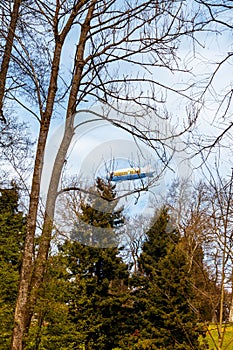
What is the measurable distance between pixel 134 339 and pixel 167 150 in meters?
8.82

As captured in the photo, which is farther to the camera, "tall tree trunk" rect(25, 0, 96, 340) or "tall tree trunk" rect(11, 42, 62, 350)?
"tall tree trunk" rect(25, 0, 96, 340)

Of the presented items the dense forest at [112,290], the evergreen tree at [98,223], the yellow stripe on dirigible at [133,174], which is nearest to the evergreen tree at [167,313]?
the dense forest at [112,290]

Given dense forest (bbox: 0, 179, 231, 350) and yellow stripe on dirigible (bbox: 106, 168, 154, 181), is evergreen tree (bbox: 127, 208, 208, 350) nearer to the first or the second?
dense forest (bbox: 0, 179, 231, 350)

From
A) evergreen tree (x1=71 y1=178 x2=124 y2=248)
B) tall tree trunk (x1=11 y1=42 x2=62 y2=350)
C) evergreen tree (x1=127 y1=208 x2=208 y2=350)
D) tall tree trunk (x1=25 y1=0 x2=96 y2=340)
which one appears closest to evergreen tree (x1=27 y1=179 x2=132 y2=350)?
evergreen tree (x1=71 y1=178 x2=124 y2=248)

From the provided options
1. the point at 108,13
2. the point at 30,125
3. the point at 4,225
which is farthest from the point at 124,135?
the point at 30,125

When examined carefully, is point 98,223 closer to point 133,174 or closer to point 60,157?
point 133,174

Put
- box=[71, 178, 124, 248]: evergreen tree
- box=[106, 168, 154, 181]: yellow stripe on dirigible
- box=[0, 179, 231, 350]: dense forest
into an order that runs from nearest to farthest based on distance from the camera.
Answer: box=[106, 168, 154, 181]: yellow stripe on dirigible < box=[0, 179, 231, 350]: dense forest < box=[71, 178, 124, 248]: evergreen tree

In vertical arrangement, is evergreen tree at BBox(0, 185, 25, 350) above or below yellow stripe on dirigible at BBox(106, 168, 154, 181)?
below

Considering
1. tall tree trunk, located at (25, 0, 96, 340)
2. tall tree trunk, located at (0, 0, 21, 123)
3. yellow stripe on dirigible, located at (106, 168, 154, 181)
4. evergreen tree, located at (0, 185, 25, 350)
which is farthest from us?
evergreen tree, located at (0, 185, 25, 350)

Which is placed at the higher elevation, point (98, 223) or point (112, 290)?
point (98, 223)

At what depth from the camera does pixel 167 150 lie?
5395 millimetres

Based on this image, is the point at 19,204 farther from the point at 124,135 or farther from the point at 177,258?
the point at 124,135

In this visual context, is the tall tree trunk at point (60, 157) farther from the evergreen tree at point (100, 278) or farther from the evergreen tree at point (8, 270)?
the evergreen tree at point (100, 278)

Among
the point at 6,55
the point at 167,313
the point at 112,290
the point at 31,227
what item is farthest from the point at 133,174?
the point at 112,290
